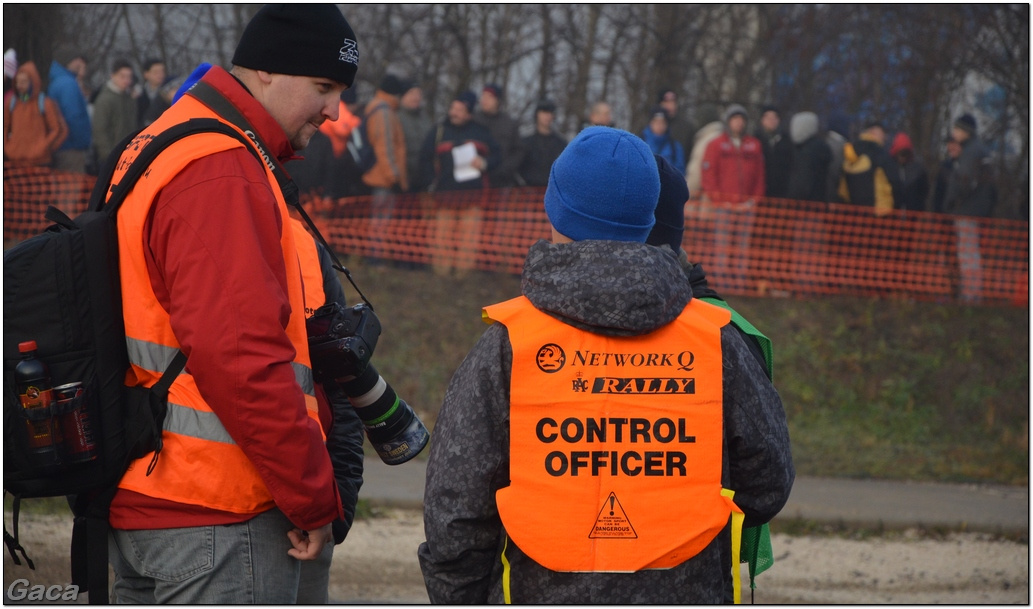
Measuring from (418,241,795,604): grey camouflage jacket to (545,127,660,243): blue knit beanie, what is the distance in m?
0.11

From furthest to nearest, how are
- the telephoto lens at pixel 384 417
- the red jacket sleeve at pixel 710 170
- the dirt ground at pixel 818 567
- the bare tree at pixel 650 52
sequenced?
the bare tree at pixel 650 52, the red jacket sleeve at pixel 710 170, the dirt ground at pixel 818 567, the telephoto lens at pixel 384 417

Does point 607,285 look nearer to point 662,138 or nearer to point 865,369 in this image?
point 865,369

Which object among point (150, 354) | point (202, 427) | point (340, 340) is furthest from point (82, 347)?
point (340, 340)

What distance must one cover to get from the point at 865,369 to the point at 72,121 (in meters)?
8.09

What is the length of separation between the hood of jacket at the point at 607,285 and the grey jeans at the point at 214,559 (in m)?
0.81

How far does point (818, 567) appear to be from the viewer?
5816mm

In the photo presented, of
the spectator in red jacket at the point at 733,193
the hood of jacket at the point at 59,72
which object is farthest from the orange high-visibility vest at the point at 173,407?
the hood of jacket at the point at 59,72

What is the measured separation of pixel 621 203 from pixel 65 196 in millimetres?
9694

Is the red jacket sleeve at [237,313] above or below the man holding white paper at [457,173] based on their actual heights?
above

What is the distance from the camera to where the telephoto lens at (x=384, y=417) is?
2.71 meters

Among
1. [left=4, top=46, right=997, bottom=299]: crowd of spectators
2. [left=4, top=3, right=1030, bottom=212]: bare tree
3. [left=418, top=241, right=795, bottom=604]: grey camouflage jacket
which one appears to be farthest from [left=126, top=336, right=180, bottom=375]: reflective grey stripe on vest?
[left=4, top=3, right=1030, bottom=212]: bare tree

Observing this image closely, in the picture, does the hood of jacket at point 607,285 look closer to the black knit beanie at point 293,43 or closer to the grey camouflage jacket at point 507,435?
the grey camouflage jacket at point 507,435

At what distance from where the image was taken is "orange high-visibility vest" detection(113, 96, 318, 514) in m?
2.29

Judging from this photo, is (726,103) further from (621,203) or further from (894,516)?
(621,203)
